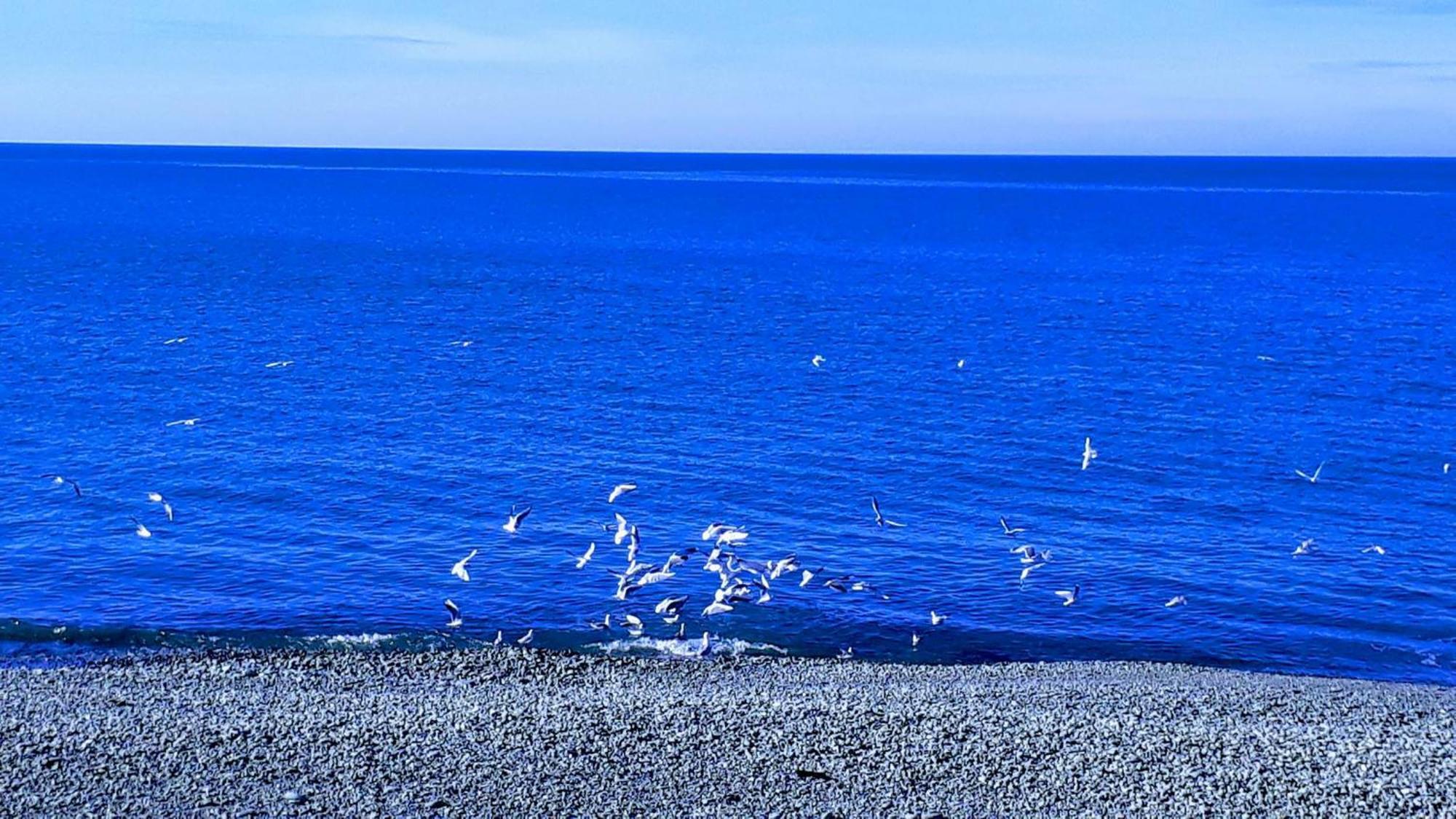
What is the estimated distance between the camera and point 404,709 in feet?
92.3

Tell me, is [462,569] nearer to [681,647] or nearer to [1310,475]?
[681,647]

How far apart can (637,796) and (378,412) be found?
3657 centimetres

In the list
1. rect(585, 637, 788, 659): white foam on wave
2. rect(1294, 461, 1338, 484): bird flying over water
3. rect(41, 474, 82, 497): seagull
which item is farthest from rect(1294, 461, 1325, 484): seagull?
rect(41, 474, 82, 497): seagull

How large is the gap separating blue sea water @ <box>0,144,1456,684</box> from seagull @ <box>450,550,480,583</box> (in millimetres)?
239

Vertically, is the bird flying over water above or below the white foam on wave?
above

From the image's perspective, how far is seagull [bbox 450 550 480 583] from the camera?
119 ft

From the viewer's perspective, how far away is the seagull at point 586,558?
1488 inches

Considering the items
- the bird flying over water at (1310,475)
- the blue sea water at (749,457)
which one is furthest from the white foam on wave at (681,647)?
the bird flying over water at (1310,475)

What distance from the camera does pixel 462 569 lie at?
36.8m

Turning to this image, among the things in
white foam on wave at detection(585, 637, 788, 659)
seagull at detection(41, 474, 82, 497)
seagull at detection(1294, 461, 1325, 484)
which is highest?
seagull at detection(1294, 461, 1325, 484)

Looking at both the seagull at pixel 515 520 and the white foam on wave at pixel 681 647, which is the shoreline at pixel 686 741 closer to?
the white foam on wave at pixel 681 647

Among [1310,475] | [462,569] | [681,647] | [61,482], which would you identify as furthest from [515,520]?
[1310,475]

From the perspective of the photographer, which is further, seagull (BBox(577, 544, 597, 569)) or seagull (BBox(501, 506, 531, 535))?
seagull (BBox(577, 544, 597, 569))

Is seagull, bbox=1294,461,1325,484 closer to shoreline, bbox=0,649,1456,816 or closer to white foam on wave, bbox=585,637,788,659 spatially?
shoreline, bbox=0,649,1456,816
